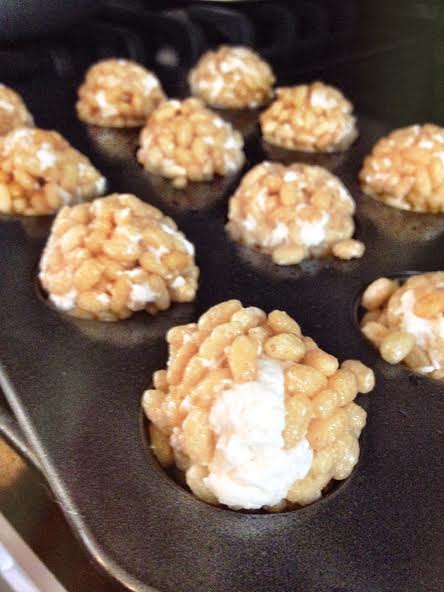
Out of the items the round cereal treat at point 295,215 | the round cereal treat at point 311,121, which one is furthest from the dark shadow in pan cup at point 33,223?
the round cereal treat at point 311,121

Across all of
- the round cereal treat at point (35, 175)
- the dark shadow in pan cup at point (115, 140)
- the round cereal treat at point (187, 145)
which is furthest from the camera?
the dark shadow in pan cup at point (115, 140)

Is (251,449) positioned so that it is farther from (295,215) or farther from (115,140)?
(115,140)

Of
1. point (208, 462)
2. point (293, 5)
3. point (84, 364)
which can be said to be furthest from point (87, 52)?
point (208, 462)

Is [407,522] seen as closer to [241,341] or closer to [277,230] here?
[241,341]

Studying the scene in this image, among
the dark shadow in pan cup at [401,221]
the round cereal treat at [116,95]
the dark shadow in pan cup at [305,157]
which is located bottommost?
the dark shadow in pan cup at [401,221]

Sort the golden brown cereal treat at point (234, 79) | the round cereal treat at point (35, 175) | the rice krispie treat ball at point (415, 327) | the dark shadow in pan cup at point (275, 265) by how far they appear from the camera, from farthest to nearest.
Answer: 1. the golden brown cereal treat at point (234, 79)
2. the round cereal treat at point (35, 175)
3. the dark shadow in pan cup at point (275, 265)
4. the rice krispie treat ball at point (415, 327)

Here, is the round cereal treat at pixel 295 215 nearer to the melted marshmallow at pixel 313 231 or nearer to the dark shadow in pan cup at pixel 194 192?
the melted marshmallow at pixel 313 231
